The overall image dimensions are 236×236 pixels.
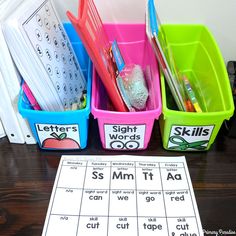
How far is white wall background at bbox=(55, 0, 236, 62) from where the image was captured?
665 mm

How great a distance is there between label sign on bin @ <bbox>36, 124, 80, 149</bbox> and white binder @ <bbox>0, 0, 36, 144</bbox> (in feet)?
0.15

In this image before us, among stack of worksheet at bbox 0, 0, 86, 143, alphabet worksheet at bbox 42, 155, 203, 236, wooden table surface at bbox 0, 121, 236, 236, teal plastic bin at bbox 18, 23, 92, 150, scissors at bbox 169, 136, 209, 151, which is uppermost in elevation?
stack of worksheet at bbox 0, 0, 86, 143

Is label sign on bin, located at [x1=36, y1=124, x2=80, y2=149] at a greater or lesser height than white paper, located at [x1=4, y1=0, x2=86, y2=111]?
lesser

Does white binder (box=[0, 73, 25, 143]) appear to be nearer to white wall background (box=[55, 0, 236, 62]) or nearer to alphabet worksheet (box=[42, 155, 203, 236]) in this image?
alphabet worksheet (box=[42, 155, 203, 236])

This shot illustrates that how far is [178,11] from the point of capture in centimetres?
68

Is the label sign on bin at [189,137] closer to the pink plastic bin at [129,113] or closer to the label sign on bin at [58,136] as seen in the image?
the pink plastic bin at [129,113]

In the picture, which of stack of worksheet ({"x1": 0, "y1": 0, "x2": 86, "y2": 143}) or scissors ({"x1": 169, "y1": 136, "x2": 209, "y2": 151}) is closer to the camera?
stack of worksheet ({"x1": 0, "y1": 0, "x2": 86, "y2": 143})

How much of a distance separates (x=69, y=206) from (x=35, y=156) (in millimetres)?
163

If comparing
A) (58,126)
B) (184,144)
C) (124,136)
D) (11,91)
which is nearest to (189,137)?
(184,144)

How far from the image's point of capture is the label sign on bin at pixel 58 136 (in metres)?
0.57

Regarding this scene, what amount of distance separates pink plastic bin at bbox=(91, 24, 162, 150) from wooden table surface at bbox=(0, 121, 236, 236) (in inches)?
1.7

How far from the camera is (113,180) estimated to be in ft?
1.83

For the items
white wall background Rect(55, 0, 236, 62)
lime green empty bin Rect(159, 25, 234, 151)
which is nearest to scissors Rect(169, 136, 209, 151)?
lime green empty bin Rect(159, 25, 234, 151)

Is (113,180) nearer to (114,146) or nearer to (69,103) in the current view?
(114,146)
